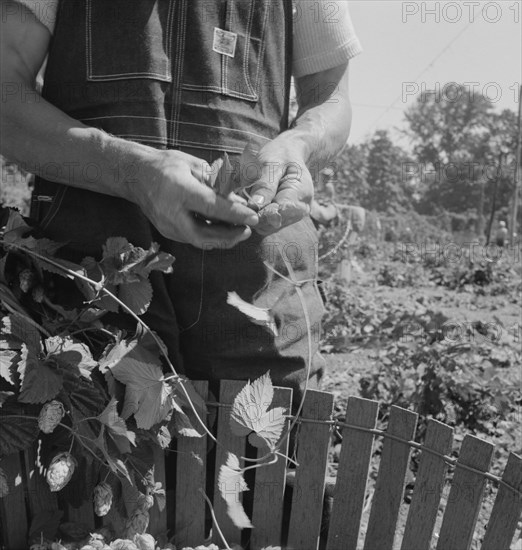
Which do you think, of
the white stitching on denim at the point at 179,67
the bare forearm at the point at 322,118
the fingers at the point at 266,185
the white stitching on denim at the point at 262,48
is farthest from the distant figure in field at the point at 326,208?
the fingers at the point at 266,185

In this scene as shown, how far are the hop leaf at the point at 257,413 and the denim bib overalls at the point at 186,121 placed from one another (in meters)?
0.15

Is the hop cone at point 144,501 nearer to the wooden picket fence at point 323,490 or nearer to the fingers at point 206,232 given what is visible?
the wooden picket fence at point 323,490

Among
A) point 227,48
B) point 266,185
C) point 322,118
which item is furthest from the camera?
point 322,118

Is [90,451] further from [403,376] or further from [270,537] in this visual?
[403,376]

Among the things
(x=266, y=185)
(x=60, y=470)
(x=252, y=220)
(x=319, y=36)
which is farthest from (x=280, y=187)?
(x=60, y=470)

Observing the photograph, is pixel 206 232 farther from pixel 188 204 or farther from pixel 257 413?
pixel 257 413

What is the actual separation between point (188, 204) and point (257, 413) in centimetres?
44

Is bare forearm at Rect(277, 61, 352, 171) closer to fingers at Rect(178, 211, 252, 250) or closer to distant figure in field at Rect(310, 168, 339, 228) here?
fingers at Rect(178, 211, 252, 250)

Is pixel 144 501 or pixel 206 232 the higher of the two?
pixel 206 232

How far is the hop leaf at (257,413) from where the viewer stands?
4.12 feet

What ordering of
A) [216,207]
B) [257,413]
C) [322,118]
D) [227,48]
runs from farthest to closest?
1. [322,118]
2. [227,48]
3. [257,413]
4. [216,207]

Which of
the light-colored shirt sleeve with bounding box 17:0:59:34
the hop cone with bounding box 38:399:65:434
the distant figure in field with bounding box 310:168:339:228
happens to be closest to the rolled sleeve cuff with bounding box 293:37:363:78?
the light-colored shirt sleeve with bounding box 17:0:59:34

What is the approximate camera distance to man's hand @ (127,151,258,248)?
1.07m

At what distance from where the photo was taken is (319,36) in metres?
1.52
